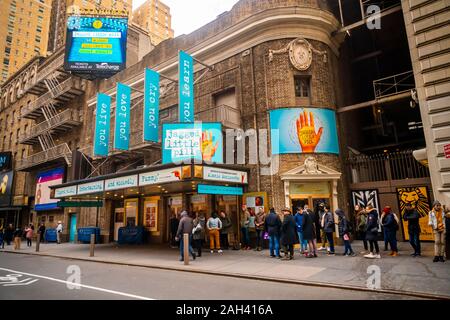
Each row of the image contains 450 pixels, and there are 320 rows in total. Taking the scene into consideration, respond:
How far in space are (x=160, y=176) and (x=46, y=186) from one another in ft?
68.6

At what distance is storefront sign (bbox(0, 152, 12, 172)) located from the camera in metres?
35.5

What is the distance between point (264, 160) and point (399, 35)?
38.2ft

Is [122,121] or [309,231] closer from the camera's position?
[309,231]

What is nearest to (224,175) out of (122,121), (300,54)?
(300,54)

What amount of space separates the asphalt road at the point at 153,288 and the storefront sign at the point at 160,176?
409cm

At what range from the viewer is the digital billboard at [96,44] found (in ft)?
84.4

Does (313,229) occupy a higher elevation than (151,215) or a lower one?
lower

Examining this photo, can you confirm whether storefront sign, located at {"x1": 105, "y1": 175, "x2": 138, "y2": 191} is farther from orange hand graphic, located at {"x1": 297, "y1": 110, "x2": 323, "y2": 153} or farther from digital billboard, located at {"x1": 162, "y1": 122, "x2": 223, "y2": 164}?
orange hand graphic, located at {"x1": 297, "y1": 110, "x2": 323, "y2": 153}

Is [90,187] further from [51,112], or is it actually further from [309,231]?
[51,112]

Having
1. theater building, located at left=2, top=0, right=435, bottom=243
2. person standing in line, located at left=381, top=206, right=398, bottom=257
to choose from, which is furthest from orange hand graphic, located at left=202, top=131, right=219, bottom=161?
person standing in line, located at left=381, top=206, right=398, bottom=257

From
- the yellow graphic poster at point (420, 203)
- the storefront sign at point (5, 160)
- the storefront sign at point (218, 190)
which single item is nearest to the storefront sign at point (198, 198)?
the storefront sign at point (218, 190)

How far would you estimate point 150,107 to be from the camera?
1700 centimetres
